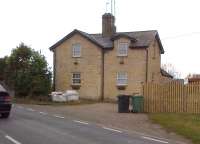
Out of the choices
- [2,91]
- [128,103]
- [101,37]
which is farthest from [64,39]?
[2,91]

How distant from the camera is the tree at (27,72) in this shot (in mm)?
41719

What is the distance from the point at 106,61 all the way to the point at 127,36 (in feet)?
10.4

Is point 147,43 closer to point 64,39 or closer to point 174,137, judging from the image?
point 64,39

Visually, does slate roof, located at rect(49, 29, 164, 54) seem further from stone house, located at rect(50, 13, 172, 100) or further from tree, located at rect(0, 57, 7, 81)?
tree, located at rect(0, 57, 7, 81)

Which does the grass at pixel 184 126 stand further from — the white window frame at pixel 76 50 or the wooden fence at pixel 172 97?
the white window frame at pixel 76 50

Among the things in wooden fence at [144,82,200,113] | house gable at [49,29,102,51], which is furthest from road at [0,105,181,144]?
house gable at [49,29,102,51]

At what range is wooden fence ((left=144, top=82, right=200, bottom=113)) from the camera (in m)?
28.1

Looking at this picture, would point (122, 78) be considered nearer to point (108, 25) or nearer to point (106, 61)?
point (106, 61)

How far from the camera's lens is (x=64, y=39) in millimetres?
46812

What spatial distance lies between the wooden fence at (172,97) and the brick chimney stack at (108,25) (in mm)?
18789

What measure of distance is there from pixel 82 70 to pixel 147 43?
6.94 metres

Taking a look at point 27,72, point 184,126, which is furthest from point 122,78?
point 184,126

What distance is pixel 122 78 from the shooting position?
4378cm

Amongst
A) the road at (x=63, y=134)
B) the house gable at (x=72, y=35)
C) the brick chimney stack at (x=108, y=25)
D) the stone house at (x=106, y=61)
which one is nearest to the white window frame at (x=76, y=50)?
the stone house at (x=106, y=61)
